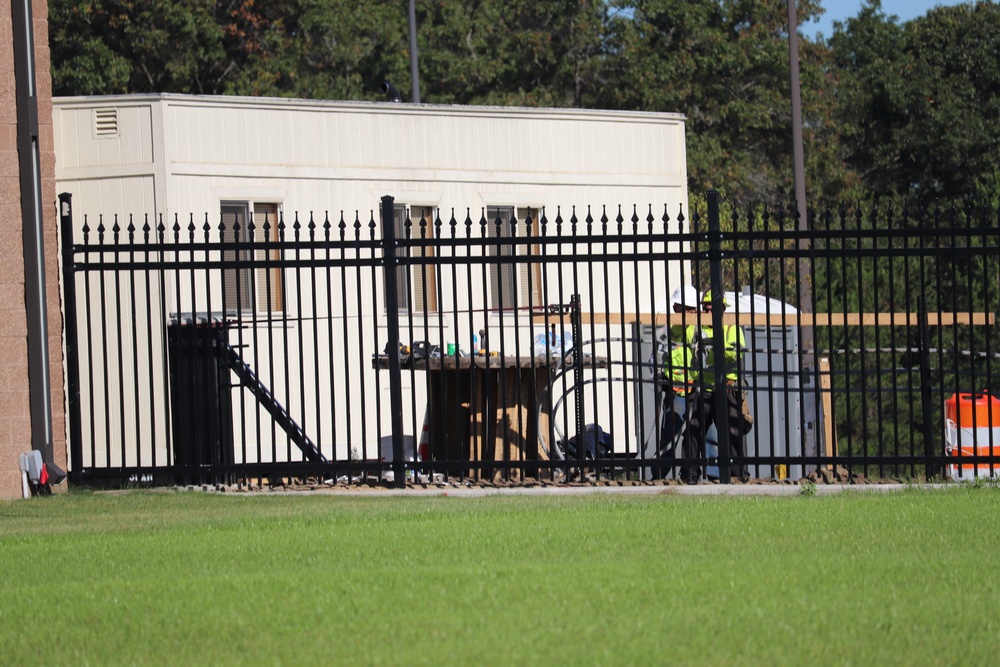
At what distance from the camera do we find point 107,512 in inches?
368

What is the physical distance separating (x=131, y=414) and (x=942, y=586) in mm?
11161

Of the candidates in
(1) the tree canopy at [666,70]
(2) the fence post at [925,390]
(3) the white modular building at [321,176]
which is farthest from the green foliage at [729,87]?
(2) the fence post at [925,390]

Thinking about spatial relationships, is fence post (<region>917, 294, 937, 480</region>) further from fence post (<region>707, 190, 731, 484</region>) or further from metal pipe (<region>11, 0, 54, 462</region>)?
metal pipe (<region>11, 0, 54, 462</region>)

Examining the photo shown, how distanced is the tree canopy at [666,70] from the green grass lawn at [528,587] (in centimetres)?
2666

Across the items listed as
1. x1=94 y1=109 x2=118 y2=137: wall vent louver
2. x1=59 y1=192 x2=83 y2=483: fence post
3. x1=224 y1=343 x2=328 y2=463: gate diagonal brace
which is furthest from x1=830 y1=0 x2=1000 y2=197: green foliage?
x1=59 y1=192 x2=83 y2=483: fence post

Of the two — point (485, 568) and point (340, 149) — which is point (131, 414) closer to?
point (340, 149)

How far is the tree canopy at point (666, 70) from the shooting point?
112 feet

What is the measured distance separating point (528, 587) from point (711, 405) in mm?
5854

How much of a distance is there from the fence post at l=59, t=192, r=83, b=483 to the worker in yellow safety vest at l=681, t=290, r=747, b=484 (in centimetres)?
457

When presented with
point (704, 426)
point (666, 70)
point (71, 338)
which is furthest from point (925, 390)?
point (666, 70)

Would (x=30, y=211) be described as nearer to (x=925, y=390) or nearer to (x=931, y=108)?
(x=925, y=390)

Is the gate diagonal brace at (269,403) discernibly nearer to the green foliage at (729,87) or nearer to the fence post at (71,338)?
the fence post at (71,338)

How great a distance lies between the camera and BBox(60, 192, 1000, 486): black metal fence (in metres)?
9.72

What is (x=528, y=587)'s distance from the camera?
5.71 metres
